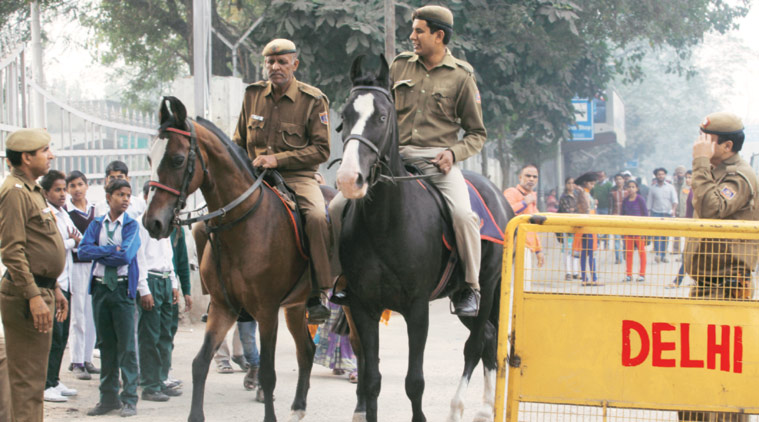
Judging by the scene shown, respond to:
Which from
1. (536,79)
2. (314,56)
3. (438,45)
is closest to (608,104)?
(536,79)

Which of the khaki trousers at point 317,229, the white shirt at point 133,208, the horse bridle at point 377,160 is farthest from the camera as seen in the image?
the white shirt at point 133,208

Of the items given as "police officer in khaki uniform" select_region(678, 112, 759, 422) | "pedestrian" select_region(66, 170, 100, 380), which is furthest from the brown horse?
"pedestrian" select_region(66, 170, 100, 380)

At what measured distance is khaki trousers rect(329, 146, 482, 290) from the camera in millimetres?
5930

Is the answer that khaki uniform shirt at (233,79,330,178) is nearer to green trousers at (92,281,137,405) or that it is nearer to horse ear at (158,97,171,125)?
horse ear at (158,97,171,125)

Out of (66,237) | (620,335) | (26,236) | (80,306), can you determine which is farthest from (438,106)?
(80,306)

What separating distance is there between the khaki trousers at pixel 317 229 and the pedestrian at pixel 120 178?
197 centimetres

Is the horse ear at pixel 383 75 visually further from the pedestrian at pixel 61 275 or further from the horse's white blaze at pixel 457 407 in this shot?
the pedestrian at pixel 61 275

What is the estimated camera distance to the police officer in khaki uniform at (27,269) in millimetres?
5293

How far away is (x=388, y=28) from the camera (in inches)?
527

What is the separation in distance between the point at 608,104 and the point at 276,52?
3566 centimetres

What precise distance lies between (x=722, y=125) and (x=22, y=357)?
4.69 meters

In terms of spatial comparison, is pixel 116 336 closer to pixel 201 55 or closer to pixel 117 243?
pixel 117 243

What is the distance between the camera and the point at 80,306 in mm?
8961

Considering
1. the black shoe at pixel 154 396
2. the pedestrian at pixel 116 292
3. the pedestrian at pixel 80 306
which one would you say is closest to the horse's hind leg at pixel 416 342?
the pedestrian at pixel 116 292
